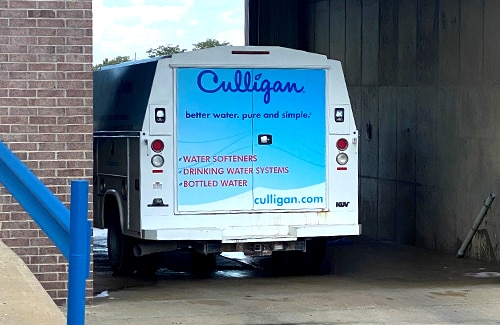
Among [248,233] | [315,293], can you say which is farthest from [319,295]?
[248,233]

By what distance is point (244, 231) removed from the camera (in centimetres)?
1197

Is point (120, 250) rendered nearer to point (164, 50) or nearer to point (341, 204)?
point (341, 204)

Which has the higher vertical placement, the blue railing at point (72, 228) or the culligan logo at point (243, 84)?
the culligan logo at point (243, 84)

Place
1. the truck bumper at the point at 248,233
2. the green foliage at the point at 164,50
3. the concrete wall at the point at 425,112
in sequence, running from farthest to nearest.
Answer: the green foliage at the point at 164,50 < the concrete wall at the point at 425,112 < the truck bumper at the point at 248,233

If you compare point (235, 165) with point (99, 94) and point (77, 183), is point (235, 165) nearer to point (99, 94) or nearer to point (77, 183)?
point (99, 94)

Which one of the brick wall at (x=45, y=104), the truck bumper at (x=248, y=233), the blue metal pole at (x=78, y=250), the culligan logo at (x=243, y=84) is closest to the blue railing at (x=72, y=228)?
the blue metal pole at (x=78, y=250)

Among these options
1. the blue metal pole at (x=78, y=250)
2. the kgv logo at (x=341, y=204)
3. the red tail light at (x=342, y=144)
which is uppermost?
the red tail light at (x=342, y=144)

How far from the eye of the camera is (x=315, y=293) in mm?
10898

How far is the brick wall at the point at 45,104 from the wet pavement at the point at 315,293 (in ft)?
2.51

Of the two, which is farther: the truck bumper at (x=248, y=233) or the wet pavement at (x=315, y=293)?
the truck bumper at (x=248, y=233)

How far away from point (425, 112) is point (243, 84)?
198 inches

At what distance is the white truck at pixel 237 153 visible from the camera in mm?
11750

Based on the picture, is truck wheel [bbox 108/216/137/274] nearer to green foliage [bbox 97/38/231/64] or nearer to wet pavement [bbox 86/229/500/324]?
wet pavement [bbox 86/229/500/324]

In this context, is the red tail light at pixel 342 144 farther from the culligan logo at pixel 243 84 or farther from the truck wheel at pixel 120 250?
the truck wheel at pixel 120 250
